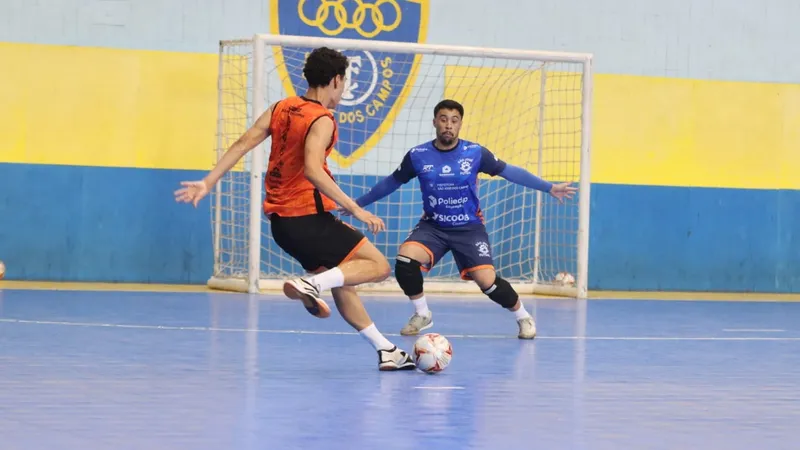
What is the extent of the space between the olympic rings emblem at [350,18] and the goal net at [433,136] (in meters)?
0.29

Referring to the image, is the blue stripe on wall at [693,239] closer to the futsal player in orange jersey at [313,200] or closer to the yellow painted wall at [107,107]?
the yellow painted wall at [107,107]

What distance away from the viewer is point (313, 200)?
7.17 metres

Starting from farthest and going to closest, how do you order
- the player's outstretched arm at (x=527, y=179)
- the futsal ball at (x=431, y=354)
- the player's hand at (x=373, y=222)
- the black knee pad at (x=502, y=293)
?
the player's outstretched arm at (x=527, y=179)
the black knee pad at (x=502, y=293)
the futsal ball at (x=431, y=354)
the player's hand at (x=373, y=222)

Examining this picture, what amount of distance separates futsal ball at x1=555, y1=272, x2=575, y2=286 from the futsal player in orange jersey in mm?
7396

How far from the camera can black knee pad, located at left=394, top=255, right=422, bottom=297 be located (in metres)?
9.49

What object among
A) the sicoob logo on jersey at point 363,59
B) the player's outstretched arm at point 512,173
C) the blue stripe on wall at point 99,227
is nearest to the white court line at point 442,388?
the player's outstretched arm at point 512,173

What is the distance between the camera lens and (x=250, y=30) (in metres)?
14.5

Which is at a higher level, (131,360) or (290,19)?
(290,19)

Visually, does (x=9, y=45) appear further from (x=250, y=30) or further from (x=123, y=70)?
(x=250, y=30)

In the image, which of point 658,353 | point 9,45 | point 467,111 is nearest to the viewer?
point 658,353

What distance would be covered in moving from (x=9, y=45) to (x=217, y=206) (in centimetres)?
285

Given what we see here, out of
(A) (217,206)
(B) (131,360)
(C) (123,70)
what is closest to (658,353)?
(B) (131,360)

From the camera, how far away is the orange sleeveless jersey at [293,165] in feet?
23.4

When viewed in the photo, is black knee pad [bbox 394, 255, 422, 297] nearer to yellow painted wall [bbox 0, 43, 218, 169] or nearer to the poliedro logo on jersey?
the poliedro logo on jersey
